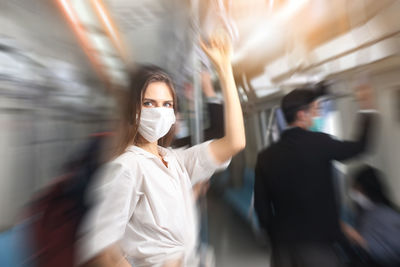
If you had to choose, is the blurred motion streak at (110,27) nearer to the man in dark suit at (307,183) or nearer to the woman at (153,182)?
the woman at (153,182)

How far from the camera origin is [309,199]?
0.98ft

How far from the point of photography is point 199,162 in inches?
14.4

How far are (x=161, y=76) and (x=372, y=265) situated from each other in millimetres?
420

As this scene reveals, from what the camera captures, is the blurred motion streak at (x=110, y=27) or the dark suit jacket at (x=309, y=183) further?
the blurred motion streak at (x=110, y=27)

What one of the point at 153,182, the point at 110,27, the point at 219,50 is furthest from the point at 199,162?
the point at 110,27

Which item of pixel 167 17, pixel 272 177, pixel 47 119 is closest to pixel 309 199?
pixel 272 177

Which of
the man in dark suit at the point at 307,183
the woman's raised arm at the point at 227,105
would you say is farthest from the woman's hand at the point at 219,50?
the man in dark suit at the point at 307,183

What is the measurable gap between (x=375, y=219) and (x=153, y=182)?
0.32 metres

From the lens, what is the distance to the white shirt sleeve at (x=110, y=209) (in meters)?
0.33

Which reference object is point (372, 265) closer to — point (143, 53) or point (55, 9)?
point (143, 53)

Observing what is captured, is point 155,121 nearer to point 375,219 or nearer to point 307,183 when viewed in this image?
point 307,183

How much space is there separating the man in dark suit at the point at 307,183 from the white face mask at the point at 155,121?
0.60ft

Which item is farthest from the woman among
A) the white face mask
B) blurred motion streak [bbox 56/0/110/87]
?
blurred motion streak [bbox 56/0/110/87]

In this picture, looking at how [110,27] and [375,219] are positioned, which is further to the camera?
[110,27]
